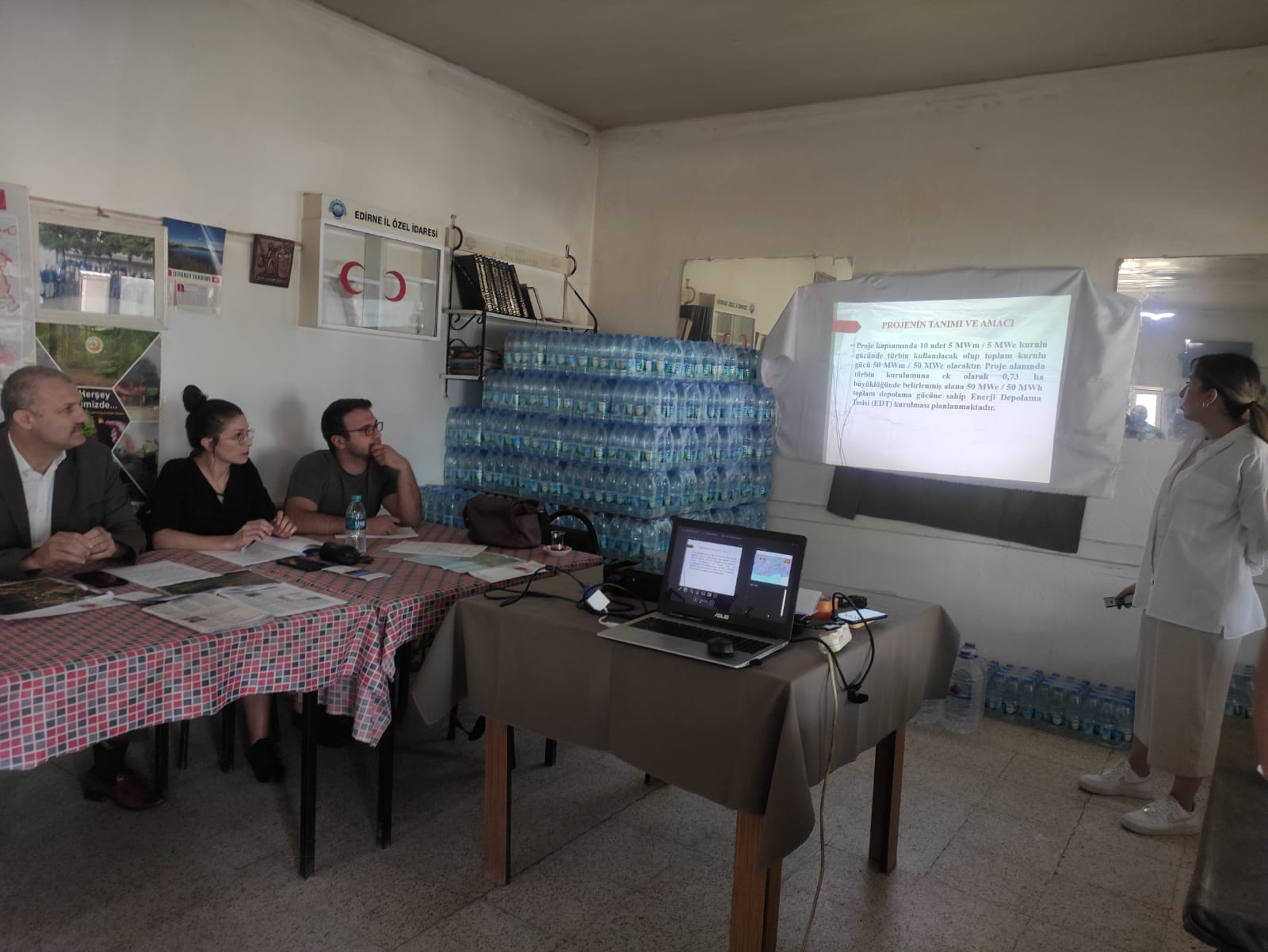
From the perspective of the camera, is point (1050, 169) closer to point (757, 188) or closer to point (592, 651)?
point (757, 188)

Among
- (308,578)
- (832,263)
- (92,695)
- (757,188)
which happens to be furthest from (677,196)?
(92,695)

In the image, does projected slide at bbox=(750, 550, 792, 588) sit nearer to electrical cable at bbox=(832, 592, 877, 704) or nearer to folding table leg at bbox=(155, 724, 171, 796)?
electrical cable at bbox=(832, 592, 877, 704)

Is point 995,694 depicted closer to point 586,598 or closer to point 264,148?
point 586,598

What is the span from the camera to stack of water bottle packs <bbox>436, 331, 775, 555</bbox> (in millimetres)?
4172

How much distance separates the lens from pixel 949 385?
13.9 ft

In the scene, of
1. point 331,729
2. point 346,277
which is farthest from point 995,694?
point 346,277

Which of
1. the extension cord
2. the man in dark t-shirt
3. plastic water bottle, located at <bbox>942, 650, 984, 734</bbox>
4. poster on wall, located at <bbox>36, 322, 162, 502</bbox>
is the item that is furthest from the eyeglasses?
plastic water bottle, located at <bbox>942, 650, 984, 734</bbox>

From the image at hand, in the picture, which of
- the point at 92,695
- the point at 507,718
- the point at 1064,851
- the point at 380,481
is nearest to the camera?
the point at 92,695

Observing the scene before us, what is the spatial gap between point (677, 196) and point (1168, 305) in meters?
2.63

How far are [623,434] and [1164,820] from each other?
2.58 metres

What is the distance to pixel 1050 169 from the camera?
13.3 ft

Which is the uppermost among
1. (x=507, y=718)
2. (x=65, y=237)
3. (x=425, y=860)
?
(x=65, y=237)

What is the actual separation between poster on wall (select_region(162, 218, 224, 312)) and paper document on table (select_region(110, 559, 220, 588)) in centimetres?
134

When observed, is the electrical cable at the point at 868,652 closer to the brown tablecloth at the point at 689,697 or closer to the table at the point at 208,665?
the brown tablecloth at the point at 689,697
